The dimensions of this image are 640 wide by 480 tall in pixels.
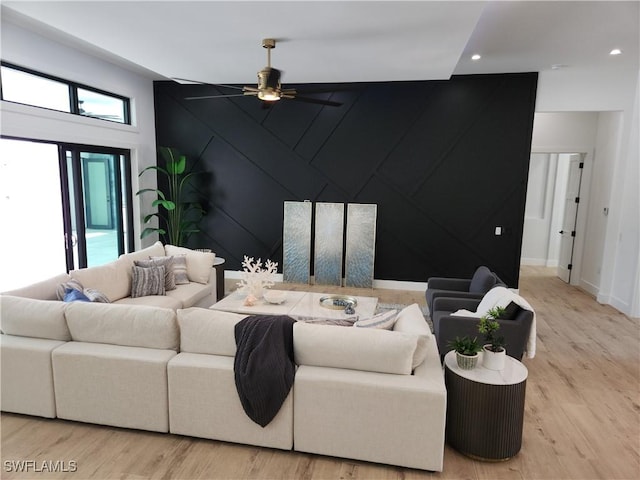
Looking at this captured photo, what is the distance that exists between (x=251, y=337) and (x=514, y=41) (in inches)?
172

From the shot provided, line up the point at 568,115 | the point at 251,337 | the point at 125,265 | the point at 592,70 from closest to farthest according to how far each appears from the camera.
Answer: the point at 251,337 < the point at 125,265 < the point at 592,70 < the point at 568,115

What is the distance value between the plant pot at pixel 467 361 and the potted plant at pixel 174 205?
5.21 metres

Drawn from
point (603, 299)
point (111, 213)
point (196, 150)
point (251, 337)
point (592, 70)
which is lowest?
point (603, 299)

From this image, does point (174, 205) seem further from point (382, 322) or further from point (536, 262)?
point (536, 262)

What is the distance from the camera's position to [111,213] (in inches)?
247

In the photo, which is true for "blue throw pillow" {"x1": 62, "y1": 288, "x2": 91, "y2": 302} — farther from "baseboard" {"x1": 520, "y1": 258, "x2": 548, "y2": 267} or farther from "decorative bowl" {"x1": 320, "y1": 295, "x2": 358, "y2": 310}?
"baseboard" {"x1": 520, "y1": 258, "x2": 548, "y2": 267}

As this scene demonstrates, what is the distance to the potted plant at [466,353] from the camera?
2510 millimetres

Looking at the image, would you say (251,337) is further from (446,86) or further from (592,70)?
(592,70)

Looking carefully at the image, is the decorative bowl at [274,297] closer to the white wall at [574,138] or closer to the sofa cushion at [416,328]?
the sofa cushion at [416,328]

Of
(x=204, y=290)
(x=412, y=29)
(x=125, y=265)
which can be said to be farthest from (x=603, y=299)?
(x=125, y=265)

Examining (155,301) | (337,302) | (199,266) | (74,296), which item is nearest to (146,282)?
(155,301)

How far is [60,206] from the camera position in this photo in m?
5.28

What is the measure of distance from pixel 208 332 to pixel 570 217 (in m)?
7.04

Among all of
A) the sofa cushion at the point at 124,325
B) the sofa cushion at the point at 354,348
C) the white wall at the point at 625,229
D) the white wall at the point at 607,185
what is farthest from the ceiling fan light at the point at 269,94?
the white wall at the point at 625,229
